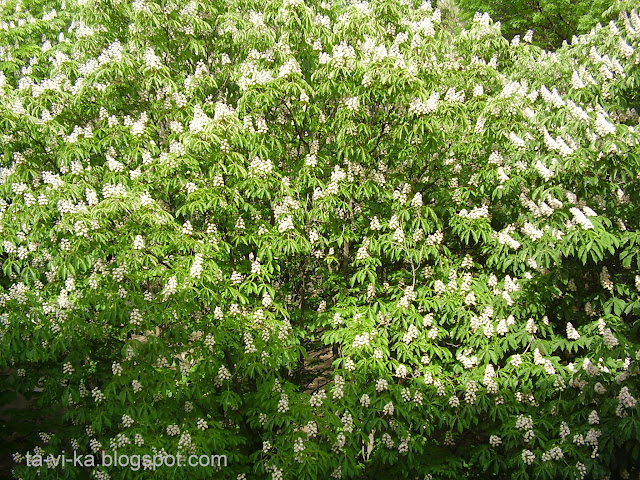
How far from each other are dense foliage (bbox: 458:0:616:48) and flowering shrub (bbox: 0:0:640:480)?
A: 10.5 metres

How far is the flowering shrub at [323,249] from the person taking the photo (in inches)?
189

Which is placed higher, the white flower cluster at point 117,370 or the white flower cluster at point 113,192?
the white flower cluster at point 113,192

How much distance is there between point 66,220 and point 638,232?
568 centimetres

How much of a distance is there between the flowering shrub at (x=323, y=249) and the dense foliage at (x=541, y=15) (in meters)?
10.5

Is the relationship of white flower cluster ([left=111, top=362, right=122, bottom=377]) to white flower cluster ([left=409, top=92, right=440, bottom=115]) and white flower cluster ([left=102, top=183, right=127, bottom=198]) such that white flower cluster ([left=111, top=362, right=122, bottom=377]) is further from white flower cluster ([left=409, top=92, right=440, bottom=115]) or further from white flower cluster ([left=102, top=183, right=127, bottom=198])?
white flower cluster ([left=409, top=92, right=440, bottom=115])

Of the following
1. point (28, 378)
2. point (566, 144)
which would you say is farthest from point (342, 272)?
point (28, 378)

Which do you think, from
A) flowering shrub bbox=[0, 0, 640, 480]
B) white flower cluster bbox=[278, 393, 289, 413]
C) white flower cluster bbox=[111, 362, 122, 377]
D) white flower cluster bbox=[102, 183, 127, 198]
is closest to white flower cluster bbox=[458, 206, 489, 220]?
flowering shrub bbox=[0, 0, 640, 480]

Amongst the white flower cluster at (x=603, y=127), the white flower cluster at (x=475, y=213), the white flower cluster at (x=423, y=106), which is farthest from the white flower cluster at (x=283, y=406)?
the white flower cluster at (x=603, y=127)

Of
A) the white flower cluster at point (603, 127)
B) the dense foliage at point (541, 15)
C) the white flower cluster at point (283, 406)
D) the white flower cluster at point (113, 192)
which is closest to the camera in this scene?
the white flower cluster at point (603, 127)

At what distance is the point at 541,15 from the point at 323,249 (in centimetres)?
1368

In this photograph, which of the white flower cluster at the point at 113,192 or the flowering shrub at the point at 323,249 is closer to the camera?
the flowering shrub at the point at 323,249

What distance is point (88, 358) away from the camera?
5.87 meters

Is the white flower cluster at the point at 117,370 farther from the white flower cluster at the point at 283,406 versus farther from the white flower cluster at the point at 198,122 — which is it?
the white flower cluster at the point at 198,122

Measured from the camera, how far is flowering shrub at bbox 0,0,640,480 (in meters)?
4.80
